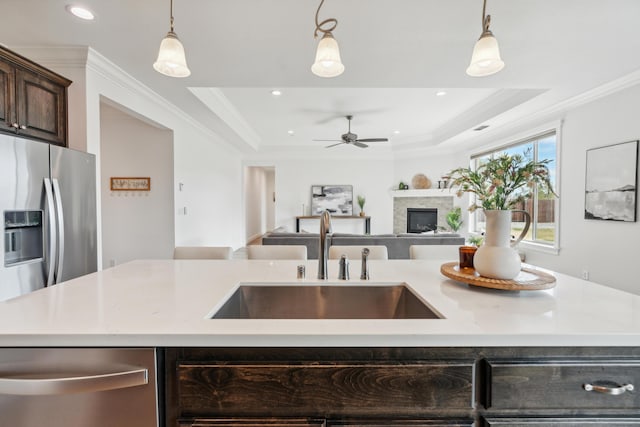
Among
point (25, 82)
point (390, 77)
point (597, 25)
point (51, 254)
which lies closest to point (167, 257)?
point (51, 254)

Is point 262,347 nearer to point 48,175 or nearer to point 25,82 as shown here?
point 48,175

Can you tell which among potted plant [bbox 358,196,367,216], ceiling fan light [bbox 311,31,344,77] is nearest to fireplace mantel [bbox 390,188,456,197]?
potted plant [bbox 358,196,367,216]

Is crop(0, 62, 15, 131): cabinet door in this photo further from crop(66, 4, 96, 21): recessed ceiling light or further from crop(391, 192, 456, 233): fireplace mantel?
crop(391, 192, 456, 233): fireplace mantel

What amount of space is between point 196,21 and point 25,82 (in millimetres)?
1281

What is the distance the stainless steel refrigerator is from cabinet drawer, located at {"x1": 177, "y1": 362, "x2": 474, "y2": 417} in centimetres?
181

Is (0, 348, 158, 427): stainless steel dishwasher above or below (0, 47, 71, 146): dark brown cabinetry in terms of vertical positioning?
below

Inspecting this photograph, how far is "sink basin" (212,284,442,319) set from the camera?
1.31 metres

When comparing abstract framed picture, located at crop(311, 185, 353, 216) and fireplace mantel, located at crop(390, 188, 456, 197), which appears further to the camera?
abstract framed picture, located at crop(311, 185, 353, 216)

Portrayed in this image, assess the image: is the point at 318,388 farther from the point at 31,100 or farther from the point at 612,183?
the point at 612,183

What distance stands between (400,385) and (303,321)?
314 mm

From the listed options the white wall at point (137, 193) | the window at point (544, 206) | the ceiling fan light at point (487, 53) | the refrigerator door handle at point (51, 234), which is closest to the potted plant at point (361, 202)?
the window at point (544, 206)

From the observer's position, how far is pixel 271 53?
2.49 meters

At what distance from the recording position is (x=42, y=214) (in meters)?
1.96

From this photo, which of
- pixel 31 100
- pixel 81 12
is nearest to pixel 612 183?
pixel 81 12
